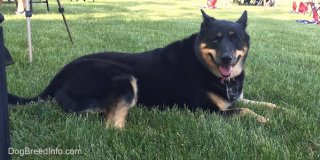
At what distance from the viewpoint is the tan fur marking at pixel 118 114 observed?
340 cm

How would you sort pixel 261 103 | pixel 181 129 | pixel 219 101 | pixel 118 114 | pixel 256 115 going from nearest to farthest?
1. pixel 181 129
2. pixel 118 114
3. pixel 256 115
4. pixel 219 101
5. pixel 261 103

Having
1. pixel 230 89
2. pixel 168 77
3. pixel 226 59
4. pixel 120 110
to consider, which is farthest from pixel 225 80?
pixel 120 110

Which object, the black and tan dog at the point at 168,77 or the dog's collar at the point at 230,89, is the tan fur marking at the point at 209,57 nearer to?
the black and tan dog at the point at 168,77

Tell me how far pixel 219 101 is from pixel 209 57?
1.50ft

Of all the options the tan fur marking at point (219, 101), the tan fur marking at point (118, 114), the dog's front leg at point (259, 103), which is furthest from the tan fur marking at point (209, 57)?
the tan fur marking at point (118, 114)

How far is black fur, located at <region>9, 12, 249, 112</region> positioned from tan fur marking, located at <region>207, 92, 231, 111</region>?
0.09 ft

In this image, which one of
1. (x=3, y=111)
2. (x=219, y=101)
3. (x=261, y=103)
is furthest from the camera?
(x=261, y=103)

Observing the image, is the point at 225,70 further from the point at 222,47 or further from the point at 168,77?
the point at 168,77

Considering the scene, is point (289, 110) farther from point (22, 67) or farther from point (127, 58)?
point (22, 67)

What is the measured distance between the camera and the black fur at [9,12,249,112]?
12.0 feet

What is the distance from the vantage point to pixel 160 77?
4016 mm

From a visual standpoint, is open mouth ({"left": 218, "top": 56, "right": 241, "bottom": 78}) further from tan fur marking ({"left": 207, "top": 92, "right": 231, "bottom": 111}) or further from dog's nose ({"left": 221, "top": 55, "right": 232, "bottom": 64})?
tan fur marking ({"left": 207, "top": 92, "right": 231, "bottom": 111})

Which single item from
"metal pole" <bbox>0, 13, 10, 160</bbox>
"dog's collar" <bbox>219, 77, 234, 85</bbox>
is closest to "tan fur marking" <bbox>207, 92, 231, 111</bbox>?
"dog's collar" <bbox>219, 77, 234, 85</bbox>

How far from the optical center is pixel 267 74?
19.2 ft
